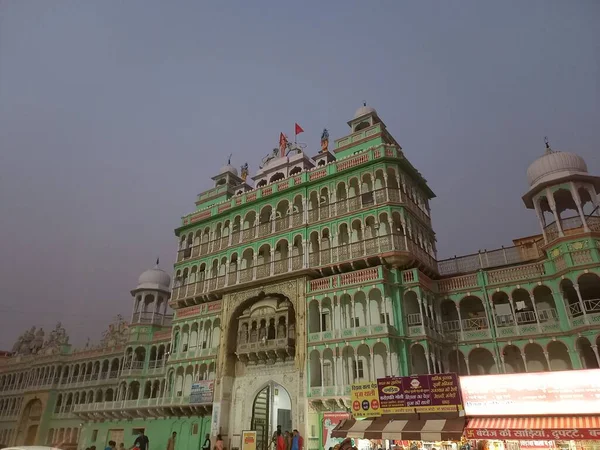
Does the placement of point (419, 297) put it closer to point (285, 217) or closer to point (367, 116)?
point (285, 217)

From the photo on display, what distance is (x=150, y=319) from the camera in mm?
44281

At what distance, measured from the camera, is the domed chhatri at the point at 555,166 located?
2620 centimetres

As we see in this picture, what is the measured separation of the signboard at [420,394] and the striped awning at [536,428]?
1.13 metres

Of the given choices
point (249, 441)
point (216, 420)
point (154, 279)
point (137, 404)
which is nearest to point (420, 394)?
point (249, 441)

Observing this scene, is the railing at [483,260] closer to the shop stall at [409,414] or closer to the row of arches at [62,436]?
the shop stall at [409,414]

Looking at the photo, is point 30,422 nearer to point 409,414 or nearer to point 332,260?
point 332,260

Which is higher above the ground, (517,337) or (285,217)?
(285,217)

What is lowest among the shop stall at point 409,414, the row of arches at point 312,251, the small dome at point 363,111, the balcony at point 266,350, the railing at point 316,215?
the shop stall at point 409,414

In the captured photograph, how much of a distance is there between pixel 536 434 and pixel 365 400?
7.38 m

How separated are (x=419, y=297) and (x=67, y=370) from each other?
46.3 meters

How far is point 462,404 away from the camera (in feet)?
54.4

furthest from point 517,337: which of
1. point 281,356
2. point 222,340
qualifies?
point 222,340

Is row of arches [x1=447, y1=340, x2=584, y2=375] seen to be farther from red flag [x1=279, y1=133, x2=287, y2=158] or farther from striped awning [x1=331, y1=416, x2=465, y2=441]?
red flag [x1=279, y1=133, x2=287, y2=158]

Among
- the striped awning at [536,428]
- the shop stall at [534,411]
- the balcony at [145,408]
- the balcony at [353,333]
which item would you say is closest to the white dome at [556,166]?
the balcony at [353,333]
